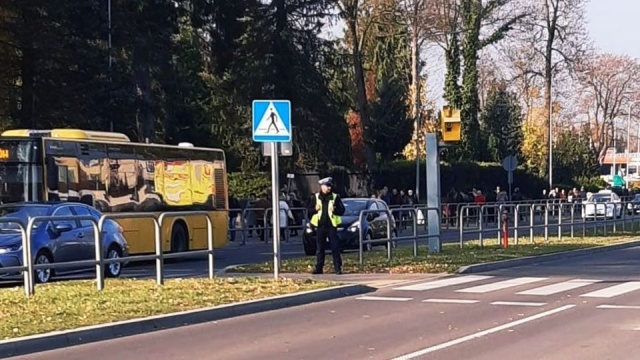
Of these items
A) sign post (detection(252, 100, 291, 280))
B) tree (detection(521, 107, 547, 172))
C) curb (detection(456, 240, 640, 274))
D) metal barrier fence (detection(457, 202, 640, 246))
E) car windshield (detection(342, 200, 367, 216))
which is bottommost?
curb (detection(456, 240, 640, 274))

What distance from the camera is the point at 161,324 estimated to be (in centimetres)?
1380

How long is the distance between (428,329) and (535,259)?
1261 cm

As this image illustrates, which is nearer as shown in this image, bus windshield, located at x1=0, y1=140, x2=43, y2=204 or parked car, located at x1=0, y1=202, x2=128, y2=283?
parked car, located at x1=0, y1=202, x2=128, y2=283

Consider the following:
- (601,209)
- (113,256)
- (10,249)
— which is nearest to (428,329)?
(10,249)

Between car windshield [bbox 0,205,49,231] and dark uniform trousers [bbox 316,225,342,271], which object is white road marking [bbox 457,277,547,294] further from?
car windshield [bbox 0,205,49,231]

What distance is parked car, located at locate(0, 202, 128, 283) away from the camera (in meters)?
19.2

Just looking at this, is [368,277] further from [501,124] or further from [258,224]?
[501,124]

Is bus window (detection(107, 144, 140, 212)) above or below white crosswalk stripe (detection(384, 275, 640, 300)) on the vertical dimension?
above

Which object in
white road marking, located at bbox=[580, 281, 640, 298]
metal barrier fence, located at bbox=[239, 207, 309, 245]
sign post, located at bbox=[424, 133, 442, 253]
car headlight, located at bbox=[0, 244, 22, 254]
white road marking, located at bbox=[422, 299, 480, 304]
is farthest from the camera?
metal barrier fence, located at bbox=[239, 207, 309, 245]

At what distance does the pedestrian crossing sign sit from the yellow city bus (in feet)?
24.9

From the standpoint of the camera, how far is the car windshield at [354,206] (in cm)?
2939

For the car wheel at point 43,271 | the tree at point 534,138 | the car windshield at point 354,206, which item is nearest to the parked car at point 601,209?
the car windshield at point 354,206

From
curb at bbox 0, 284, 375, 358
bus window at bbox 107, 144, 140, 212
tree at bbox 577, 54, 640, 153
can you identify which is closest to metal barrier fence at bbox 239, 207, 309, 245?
bus window at bbox 107, 144, 140, 212

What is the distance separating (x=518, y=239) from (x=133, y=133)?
19765mm
